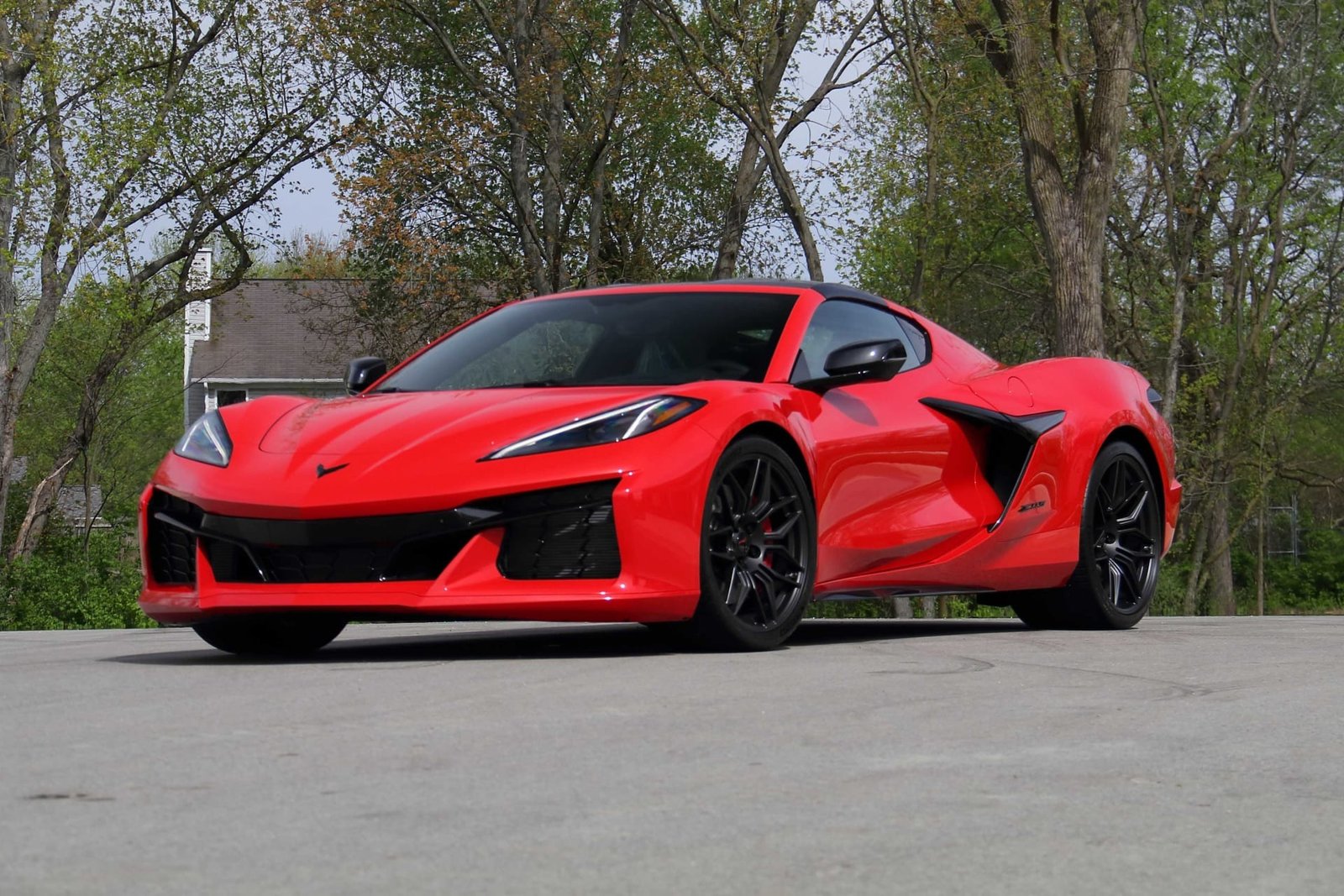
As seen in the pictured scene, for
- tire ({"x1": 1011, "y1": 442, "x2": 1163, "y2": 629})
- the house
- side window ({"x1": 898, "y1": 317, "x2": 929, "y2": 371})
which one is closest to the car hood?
side window ({"x1": 898, "y1": 317, "x2": 929, "y2": 371})

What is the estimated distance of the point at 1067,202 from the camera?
836 inches

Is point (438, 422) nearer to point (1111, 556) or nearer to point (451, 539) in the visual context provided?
point (451, 539)

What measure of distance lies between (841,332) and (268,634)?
251 centimetres

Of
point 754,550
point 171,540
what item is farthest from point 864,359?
point 171,540

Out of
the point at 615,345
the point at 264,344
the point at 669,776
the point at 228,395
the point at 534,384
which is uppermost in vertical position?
the point at 264,344

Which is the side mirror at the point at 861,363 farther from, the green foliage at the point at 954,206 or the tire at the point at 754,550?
the green foliage at the point at 954,206

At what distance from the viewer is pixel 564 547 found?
18.7 ft

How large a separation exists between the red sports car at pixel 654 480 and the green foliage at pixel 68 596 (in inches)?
708

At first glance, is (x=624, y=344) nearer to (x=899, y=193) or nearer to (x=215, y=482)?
(x=215, y=482)

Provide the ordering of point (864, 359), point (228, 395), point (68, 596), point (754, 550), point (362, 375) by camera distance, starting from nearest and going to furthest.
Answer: point (754, 550) < point (864, 359) < point (362, 375) < point (68, 596) < point (228, 395)

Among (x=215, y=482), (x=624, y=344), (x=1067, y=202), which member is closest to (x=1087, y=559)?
(x=624, y=344)

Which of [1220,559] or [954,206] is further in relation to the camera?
[1220,559]

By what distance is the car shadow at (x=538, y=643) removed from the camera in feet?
20.3

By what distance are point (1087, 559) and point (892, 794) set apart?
15.7ft
